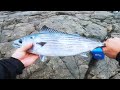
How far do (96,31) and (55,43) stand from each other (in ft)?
4.81

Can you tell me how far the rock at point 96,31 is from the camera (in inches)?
176

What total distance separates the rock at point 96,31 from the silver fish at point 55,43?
3.95 ft

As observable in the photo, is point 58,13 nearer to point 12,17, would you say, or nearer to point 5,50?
point 12,17

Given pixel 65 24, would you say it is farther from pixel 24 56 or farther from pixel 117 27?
pixel 24 56

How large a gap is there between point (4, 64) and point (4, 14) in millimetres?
2152

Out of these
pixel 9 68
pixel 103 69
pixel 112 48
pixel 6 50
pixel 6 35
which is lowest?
pixel 103 69

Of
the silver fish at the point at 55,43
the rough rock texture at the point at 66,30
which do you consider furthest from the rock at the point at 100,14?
the silver fish at the point at 55,43

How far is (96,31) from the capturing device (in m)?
4.56

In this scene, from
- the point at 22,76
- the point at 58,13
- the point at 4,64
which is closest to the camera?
the point at 4,64

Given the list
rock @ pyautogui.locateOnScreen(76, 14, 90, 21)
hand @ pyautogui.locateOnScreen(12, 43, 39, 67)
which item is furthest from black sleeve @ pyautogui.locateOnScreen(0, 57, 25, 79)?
rock @ pyautogui.locateOnScreen(76, 14, 90, 21)

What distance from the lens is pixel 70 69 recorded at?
4078 millimetres

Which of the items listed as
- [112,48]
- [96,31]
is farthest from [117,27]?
[112,48]

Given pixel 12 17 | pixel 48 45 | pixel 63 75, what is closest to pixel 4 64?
pixel 48 45

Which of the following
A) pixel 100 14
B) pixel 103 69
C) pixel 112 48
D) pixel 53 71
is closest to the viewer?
pixel 112 48
